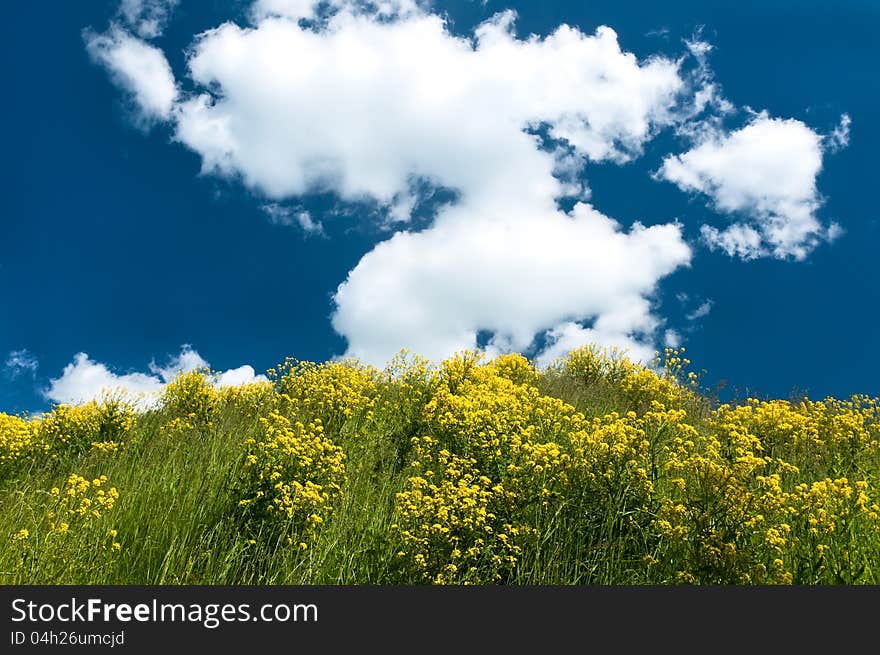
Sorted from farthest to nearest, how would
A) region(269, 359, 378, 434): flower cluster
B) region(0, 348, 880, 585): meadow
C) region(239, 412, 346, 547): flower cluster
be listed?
region(269, 359, 378, 434): flower cluster → region(239, 412, 346, 547): flower cluster → region(0, 348, 880, 585): meadow

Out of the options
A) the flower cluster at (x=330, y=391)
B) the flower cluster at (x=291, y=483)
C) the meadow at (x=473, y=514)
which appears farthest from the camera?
the flower cluster at (x=330, y=391)

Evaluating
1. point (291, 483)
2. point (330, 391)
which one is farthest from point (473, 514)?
point (330, 391)

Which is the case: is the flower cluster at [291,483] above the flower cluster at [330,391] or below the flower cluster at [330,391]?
below

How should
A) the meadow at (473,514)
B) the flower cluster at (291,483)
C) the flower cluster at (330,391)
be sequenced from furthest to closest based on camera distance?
the flower cluster at (330,391), the flower cluster at (291,483), the meadow at (473,514)

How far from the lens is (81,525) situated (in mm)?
5820

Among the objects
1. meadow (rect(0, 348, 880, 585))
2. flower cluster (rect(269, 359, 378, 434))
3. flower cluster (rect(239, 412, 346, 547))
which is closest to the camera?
meadow (rect(0, 348, 880, 585))

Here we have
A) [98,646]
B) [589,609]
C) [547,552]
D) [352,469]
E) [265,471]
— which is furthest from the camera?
[352,469]

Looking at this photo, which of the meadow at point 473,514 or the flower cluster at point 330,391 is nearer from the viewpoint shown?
the meadow at point 473,514

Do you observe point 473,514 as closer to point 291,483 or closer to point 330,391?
point 291,483

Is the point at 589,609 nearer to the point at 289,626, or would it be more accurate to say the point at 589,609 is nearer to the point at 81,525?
the point at 289,626

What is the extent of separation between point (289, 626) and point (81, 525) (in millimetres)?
2858

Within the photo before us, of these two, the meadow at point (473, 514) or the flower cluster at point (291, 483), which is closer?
the meadow at point (473, 514)

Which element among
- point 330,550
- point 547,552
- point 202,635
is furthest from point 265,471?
point 547,552

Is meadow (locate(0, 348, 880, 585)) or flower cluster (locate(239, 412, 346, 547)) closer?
meadow (locate(0, 348, 880, 585))
